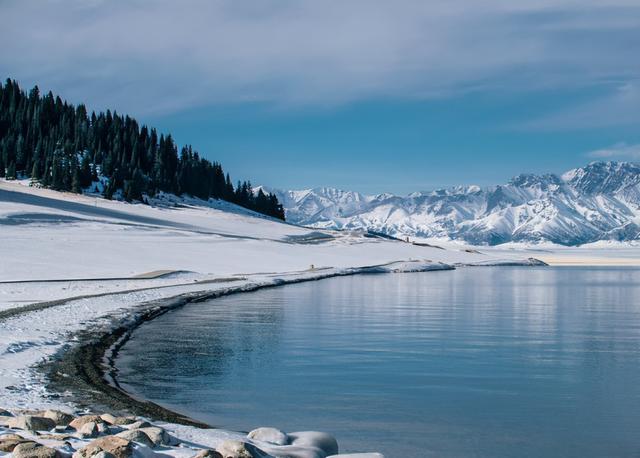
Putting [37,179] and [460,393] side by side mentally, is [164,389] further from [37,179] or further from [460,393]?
[37,179]

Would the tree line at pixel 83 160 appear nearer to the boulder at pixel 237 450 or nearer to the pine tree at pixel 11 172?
the pine tree at pixel 11 172

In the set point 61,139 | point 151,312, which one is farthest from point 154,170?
point 151,312

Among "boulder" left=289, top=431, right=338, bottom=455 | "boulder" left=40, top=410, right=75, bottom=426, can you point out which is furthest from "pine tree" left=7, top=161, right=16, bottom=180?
"boulder" left=289, top=431, right=338, bottom=455

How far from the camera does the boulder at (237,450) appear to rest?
10422 mm

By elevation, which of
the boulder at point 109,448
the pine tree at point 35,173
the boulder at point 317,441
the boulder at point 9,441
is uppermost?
the pine tree at point 35,173

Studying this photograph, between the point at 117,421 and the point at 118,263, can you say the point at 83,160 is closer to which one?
the point at 118,263

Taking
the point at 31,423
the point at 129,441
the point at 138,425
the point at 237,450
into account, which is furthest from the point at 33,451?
the point at 237,450

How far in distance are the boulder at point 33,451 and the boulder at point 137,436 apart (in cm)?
135

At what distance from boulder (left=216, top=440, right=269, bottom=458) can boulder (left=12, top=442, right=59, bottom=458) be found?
2.36 m

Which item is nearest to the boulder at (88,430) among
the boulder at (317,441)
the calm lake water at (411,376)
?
the boulder at (317,441)

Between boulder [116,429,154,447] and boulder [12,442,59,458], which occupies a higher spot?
boulder [12,442,59,458]

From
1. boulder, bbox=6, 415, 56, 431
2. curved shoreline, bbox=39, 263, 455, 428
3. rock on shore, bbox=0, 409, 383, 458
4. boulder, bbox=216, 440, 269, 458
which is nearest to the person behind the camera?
rock on shore, bbox=0, 409, 383, 458

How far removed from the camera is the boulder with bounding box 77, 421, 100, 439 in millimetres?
11141

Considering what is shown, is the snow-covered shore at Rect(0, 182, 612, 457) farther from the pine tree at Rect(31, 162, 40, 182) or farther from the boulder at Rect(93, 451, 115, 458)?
the pine tree at Rect(31, 162, 40, 182)
